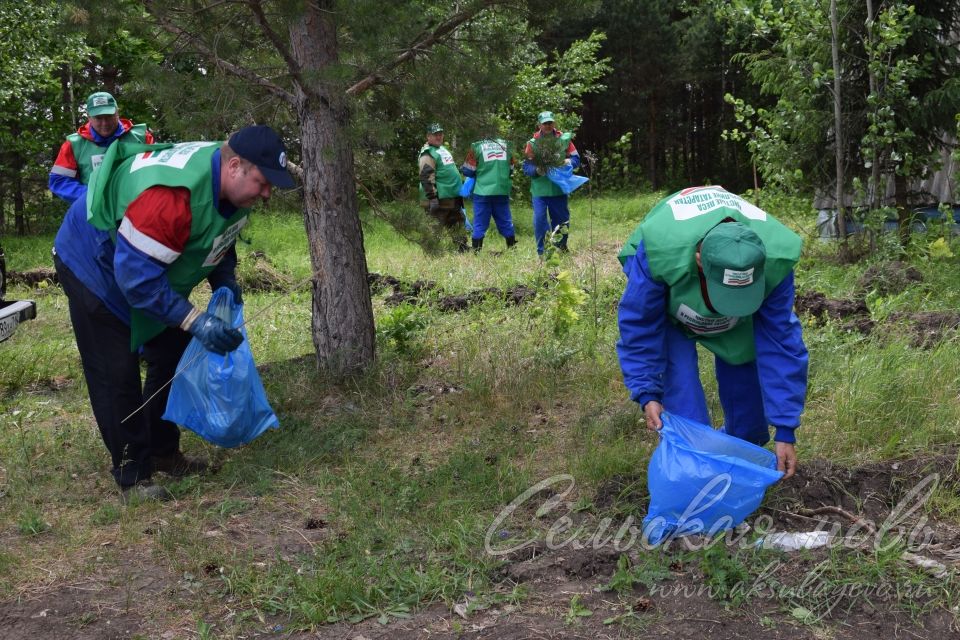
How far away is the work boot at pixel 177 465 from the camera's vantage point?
13.6 ft

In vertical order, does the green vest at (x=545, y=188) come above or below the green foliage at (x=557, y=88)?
below

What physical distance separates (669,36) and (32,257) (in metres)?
14.5

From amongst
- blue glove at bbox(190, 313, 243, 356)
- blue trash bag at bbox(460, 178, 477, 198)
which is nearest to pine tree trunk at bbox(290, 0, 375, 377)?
blue glove at bbox(190, 313, 243, 356)

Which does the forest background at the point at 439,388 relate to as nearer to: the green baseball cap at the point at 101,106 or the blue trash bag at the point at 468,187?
the green baseball cap at the point at 101,106

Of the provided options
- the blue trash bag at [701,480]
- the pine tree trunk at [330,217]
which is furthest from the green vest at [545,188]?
the blue trash bag at [701,480]

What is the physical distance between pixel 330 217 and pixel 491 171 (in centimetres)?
537

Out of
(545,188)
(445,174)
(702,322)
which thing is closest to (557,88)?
(445,174)

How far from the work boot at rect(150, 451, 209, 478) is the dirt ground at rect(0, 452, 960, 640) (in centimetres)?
73

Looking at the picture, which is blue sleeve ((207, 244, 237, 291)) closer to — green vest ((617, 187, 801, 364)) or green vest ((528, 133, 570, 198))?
green vest ((617, 187, 801, 364))

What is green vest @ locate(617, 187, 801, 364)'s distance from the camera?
2906 millimetres

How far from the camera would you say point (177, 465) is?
4.18 metres

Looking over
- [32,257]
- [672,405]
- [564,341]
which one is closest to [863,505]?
[672,405]

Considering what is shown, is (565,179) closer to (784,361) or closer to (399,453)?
(399,453)

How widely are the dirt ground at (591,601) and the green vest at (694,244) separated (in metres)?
0.81
